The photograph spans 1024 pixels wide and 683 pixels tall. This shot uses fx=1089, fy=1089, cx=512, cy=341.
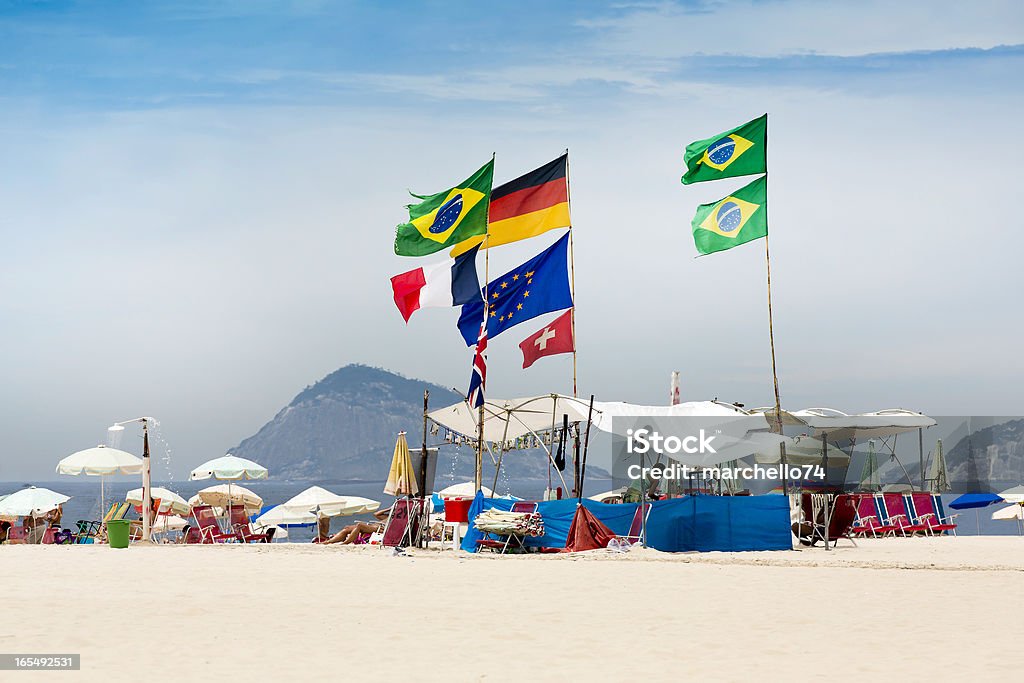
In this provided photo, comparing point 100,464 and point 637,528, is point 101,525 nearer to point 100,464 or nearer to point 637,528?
point 100,464

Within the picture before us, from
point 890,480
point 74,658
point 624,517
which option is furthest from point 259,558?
point 890,480

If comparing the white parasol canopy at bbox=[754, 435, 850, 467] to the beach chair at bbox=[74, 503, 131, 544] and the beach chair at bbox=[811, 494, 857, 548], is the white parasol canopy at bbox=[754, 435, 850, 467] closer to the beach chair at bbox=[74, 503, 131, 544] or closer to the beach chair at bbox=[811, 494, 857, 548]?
the beach chair at bbox=[811, 494, 857, 548]

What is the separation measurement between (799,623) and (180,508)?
19.0 meters

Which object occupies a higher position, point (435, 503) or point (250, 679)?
point (435, 503)

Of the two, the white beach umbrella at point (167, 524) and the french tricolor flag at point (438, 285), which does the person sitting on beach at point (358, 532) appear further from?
the french tricolor flag at point (438, 285)

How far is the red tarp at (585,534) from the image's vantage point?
1655 cm

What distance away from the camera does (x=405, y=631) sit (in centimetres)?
841

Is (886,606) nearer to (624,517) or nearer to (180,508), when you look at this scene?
(624,517)

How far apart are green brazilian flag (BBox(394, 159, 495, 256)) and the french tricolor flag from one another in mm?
350

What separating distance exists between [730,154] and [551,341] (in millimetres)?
4479

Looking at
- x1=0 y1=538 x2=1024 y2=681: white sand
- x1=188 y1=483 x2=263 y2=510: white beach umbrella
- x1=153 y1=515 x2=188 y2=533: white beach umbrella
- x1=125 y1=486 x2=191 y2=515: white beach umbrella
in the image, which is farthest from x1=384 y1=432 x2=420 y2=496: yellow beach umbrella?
x1=188 y1=483 x2=263 y2=510: white beach umbrella

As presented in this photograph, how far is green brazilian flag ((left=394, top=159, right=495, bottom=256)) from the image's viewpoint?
19.5 meters

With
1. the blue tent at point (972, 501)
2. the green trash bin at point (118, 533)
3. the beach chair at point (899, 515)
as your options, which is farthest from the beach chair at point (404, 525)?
the blue tent at point (972, 501)

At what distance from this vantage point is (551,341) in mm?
19281
